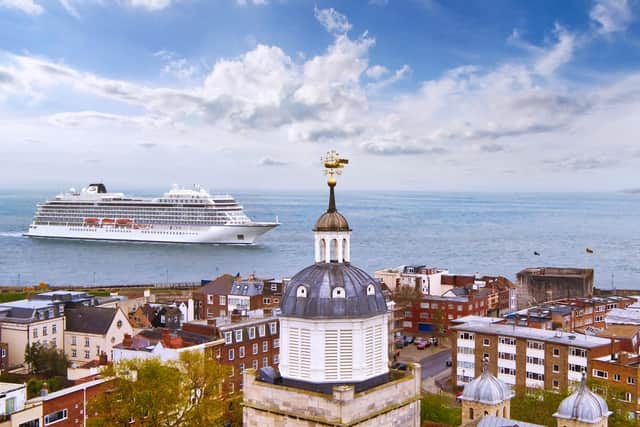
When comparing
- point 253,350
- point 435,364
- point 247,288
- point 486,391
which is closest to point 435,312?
point 435,364

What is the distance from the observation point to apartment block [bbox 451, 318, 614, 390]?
4312 centimetres

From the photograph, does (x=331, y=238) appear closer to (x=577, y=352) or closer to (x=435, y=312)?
(x=577, y=352)

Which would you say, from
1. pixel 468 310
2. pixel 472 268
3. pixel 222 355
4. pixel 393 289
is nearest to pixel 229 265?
pixel 472 268

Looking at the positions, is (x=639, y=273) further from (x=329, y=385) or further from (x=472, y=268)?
(x=329, y=385)

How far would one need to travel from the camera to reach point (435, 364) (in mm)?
57094

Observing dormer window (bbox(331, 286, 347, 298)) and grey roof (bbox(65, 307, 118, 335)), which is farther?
grey roof (bbox(65, 307, 118, 335))

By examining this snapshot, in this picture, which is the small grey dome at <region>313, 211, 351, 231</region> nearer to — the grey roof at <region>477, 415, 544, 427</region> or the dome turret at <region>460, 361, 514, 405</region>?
the grey roof at <region>477, 415, 544, 427</region>

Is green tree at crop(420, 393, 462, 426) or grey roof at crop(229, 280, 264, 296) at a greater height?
grey roof at crop(229, 280, 264, 296)

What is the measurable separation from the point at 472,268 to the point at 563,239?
6512cm

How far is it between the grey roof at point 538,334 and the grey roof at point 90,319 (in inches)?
915

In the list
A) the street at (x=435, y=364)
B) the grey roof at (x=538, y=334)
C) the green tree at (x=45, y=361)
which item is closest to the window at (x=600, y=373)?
the grey roof at (x=538, y=334)

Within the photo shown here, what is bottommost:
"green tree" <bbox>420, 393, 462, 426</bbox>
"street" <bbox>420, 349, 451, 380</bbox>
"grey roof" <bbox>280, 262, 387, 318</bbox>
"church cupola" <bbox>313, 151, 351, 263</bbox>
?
"street" <bbox>420, 349, 451, 380</bbox>

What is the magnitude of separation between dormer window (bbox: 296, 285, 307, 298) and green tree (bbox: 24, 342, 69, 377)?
29351 millimetres

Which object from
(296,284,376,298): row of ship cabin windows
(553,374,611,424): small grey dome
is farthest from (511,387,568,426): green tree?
(296,284,376,298): row of ship cabin windows
